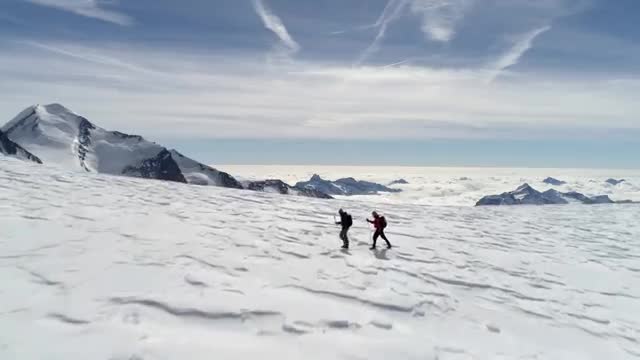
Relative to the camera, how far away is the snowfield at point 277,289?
314 inches

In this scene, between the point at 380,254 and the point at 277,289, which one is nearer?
the point at 277,289

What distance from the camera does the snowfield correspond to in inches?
314

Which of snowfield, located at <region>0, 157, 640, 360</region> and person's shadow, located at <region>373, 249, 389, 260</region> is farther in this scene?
person's shadow, located at <region>373, 249, 389, 260</region>

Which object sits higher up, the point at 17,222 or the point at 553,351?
the point at 17,222

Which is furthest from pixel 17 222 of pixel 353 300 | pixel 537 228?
pixel 537 228

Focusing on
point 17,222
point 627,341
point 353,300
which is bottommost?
point 627,341

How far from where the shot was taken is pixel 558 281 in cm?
1474

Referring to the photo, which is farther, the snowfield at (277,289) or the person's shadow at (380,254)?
the person's shadow at (380,254)

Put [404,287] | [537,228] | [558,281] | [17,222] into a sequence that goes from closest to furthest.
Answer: [404,287]
[17,222]
[558,281]
[537,228]

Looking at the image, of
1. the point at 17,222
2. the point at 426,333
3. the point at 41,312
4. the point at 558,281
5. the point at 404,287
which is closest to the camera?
the point at 41,312

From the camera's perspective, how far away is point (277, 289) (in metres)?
10.7

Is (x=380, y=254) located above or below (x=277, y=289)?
above

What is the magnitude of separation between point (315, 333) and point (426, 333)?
88.2 inches

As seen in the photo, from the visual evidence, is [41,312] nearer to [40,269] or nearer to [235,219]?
[40,269]
